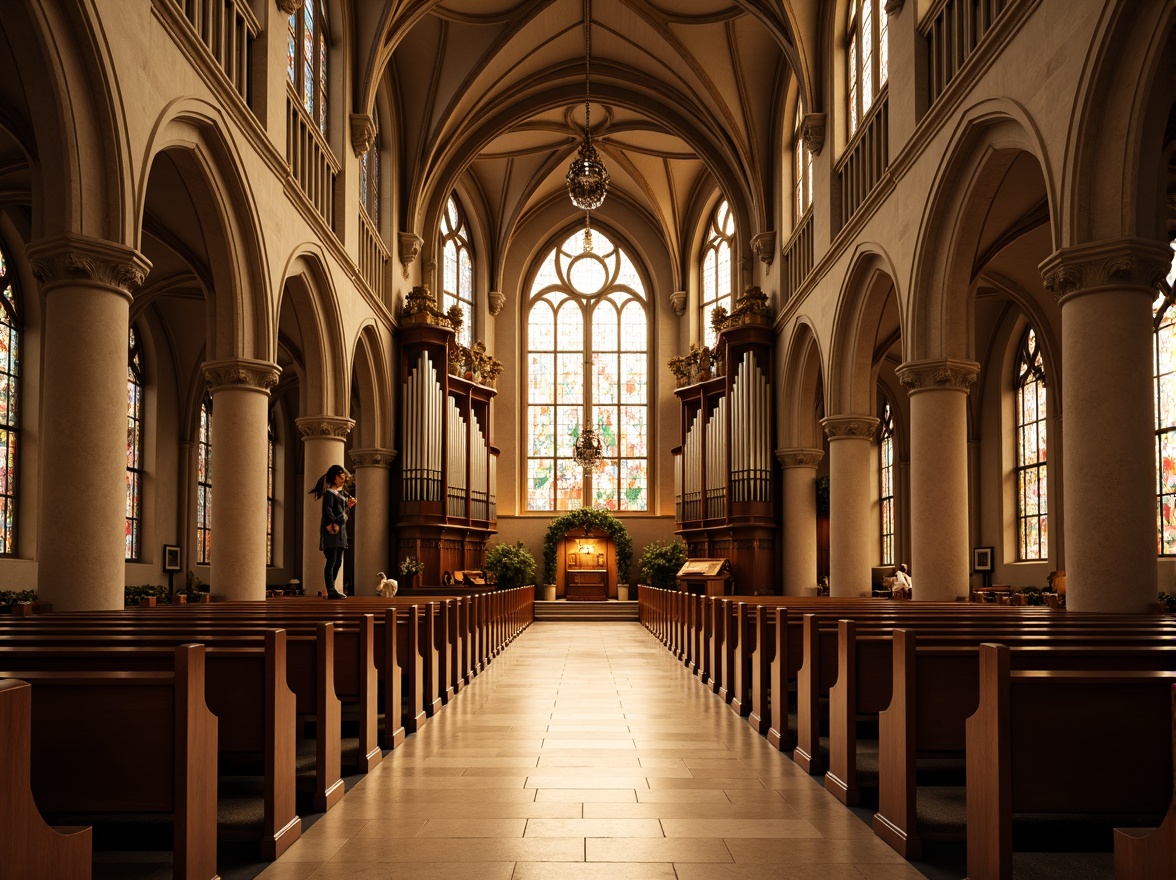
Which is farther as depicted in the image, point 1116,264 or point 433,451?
point 433,451

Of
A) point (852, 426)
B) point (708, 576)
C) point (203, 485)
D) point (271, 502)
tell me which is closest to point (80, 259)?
point (852, 426)

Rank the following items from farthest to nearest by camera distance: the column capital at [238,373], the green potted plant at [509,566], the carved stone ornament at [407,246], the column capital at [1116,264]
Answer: the green potted plant at [509,566], the carved stone ornament at [407,246], the column capital at [238,373], the column capital at [1116,264]

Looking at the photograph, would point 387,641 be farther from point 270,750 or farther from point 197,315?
point 197,315

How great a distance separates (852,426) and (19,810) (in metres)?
14.7

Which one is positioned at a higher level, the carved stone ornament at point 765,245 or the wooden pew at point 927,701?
the carved stone ornament at point 765,245

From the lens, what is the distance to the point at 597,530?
27.6 m

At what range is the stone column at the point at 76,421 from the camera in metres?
7.89

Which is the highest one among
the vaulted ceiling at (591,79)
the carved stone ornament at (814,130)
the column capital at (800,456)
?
the vaulted ceiling at (591,79)

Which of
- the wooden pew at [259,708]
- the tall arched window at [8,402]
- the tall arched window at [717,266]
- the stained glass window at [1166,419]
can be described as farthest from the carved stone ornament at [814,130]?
the wooden pew at [259,708]

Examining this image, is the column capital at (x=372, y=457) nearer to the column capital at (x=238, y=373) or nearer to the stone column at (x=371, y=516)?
the stone column at (x=371, y=516)

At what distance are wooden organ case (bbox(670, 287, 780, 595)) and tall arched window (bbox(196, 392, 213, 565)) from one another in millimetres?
10504

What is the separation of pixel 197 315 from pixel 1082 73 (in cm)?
1662

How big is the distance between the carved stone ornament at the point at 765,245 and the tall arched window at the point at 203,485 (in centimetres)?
1164

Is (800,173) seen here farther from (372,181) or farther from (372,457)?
(372,457)
